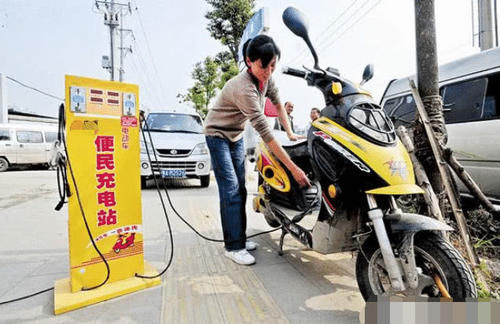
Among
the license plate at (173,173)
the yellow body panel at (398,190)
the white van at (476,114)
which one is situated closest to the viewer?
the yellow body panel at (398,190)

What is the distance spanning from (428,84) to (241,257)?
1.89m

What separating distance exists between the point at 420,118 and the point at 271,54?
1180 millimetres

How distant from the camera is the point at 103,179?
5.91 feet

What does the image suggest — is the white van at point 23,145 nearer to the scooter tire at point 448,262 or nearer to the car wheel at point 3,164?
the car wheel at point 3,164

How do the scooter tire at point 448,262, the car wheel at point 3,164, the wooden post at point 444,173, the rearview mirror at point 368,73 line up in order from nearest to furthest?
the scooter tire at point 448,262, the wooden post at point 444,173, the rearview mirror at point 368,73, the car wheel at point 3,164

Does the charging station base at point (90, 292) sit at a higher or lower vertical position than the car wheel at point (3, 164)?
lower

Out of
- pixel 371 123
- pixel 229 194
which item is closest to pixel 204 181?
pixel 229 194

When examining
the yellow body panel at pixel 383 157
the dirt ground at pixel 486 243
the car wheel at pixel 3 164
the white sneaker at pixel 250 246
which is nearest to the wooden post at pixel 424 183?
the dirt ground at pixel 486 243

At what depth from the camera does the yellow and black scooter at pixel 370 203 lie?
4.29 feet

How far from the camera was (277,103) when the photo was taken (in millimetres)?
2617

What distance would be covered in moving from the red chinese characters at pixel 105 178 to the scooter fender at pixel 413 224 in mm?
1530

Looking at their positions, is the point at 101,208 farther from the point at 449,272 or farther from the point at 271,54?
the point at 449,272

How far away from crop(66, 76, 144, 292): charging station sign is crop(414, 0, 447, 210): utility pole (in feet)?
6.59

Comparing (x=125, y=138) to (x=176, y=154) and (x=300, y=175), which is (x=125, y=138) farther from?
(x=176, y=154)
